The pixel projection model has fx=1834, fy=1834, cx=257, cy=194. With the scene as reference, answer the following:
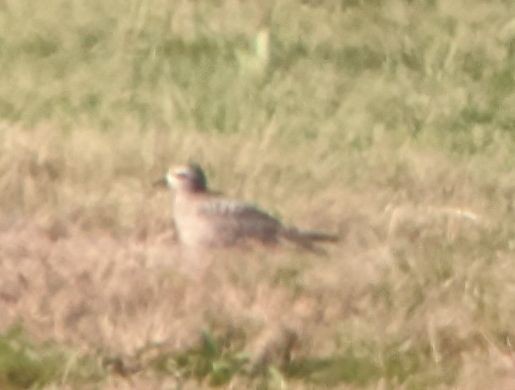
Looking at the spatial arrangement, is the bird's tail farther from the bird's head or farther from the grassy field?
the bird's head

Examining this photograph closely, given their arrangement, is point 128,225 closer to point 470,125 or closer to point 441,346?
point 441,346

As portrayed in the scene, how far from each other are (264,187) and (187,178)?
0.44 meters

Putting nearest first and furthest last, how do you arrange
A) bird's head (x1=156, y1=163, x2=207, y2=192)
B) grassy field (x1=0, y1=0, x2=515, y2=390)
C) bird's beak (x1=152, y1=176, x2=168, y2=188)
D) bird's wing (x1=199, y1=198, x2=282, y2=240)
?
grassy field (x1=0, y1=0, x2=515, y2=390) → bird's wing (x1=199, y1=198, x2=282, y2=240) → bird's head (x1=156, y1=163, x2=207, y2=192) → bird's beak (x1=152, y1=176, x2=168, y2=188)

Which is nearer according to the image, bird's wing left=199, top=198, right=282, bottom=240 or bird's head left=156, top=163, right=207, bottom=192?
bird's wing left=199, top=198, right=282, bottom=240

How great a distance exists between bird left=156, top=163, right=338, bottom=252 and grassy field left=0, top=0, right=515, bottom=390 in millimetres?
75

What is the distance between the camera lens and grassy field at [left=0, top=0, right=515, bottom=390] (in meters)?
6.35

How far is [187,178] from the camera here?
313 inches

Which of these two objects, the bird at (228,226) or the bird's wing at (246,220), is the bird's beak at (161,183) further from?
the bird's wing at (246,220)

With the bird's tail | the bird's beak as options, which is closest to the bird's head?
the bird's beak

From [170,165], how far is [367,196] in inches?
37.1

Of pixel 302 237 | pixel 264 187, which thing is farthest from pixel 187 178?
pixel 302 237

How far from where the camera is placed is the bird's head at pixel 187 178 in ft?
25.7

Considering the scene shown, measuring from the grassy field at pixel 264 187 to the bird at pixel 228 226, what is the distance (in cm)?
8

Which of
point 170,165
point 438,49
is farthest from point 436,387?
point 438,49
